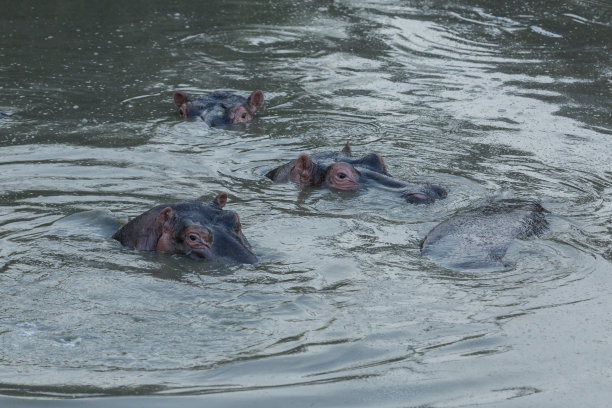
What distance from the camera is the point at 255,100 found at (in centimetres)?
1086

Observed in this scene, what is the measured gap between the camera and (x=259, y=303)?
18.4 ft

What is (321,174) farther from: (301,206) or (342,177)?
(301,206)

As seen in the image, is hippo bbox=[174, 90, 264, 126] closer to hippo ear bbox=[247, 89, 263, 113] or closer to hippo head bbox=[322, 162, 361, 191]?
hippo ear bbox=[247, 89, 263, 113]

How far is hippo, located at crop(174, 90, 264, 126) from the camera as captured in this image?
10.6 meters

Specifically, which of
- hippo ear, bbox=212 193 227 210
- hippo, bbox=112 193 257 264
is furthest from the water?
hippo ear, bbox=212 193 227 210

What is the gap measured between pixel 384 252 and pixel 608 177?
291 centimetres

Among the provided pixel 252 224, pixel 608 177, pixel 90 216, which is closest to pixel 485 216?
pixel 252 224

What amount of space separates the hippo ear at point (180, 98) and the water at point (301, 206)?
185 millimetres

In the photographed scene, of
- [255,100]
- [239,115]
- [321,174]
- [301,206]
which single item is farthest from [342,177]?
[255,100]

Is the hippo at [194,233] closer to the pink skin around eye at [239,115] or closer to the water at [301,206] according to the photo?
the water at [301,206]

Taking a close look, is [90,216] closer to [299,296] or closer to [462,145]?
[299,296]

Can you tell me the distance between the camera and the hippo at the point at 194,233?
6270 millimetres

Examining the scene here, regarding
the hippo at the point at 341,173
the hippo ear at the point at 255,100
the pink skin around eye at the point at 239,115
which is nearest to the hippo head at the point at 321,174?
the hippo at the point at 341,173

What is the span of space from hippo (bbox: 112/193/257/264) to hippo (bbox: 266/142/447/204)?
73.2 inches
